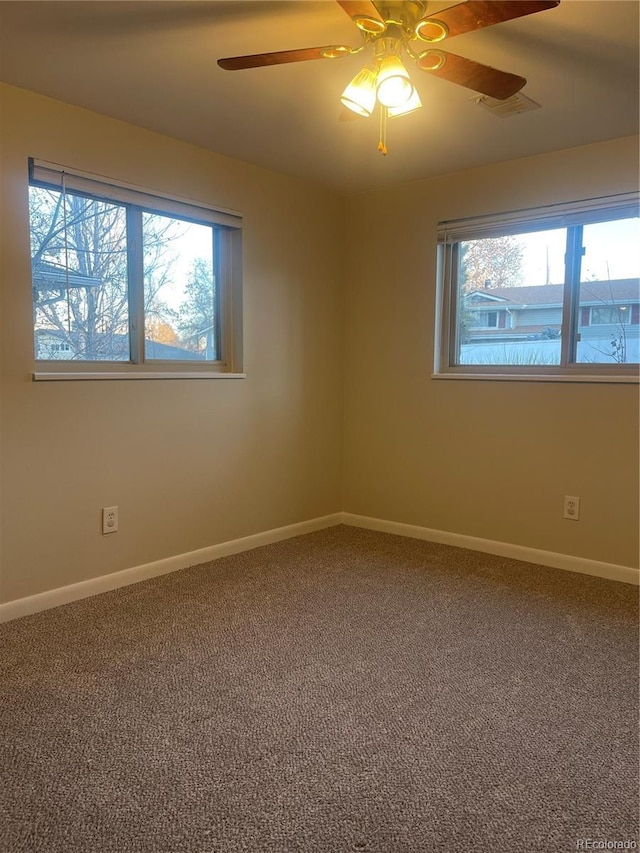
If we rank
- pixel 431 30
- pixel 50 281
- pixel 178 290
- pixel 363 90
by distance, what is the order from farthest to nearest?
pixel 178 290 → pixel 50 281 → pixel 363 90 → pixel 431 30

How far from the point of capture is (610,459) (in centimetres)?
292

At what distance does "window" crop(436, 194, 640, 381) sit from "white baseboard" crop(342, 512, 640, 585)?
97 centimetres

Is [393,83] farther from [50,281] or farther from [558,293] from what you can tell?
[558,293]

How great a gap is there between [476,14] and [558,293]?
189 cm

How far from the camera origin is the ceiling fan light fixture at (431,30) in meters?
1.51

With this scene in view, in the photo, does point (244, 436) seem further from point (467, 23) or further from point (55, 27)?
point (467, 23)

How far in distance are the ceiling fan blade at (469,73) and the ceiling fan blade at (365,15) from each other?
157 millimetres

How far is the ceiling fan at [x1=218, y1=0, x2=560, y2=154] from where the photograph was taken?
152cm

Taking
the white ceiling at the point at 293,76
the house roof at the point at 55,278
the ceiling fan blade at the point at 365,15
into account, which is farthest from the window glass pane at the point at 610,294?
the house roof at the point at 55,278

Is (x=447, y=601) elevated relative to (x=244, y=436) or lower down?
lower down

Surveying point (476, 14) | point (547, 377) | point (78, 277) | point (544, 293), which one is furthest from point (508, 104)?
point (78, 277)

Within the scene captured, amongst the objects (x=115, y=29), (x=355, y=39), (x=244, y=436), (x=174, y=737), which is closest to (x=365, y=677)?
(x=174, y=737)

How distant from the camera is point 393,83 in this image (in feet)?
5.43

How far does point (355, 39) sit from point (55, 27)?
980 mm
